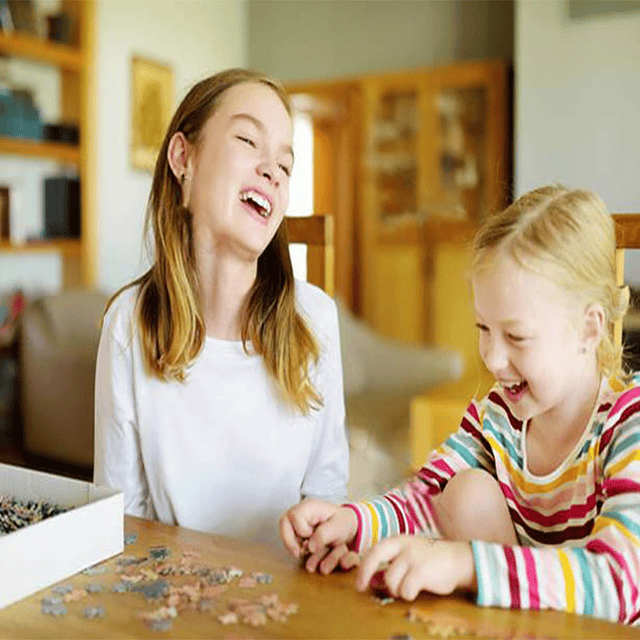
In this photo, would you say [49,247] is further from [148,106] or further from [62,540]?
[62,540]

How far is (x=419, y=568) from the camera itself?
32.1 inches

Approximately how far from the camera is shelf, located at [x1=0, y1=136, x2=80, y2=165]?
418 centimetres

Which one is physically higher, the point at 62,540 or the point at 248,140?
the point at 248,140

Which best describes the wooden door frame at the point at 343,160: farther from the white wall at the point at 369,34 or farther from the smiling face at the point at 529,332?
the smiling face at the point at 529,332

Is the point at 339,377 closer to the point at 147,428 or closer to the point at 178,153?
the point at 147,428

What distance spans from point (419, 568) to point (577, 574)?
15cm

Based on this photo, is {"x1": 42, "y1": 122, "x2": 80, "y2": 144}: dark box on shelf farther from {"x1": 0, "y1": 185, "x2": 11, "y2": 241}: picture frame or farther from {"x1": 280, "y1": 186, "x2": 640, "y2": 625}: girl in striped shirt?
{"x1": 280, "y1": 186, "x2": 640, "y2": 625}: girl in striped shirt

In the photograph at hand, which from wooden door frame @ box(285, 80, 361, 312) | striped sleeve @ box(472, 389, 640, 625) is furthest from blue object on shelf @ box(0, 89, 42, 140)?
striped sleeve @ box(472, 389, 640, 625)

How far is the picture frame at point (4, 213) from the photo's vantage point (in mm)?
4285

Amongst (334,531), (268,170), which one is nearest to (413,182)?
(268,170)

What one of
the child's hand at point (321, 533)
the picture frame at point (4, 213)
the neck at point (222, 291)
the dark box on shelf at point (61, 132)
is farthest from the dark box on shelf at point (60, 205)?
the child's hand at point (321, 533)

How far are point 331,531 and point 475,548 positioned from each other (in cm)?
18

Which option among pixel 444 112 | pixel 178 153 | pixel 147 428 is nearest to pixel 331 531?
pixel 147 428

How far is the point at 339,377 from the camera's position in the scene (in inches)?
57.7
